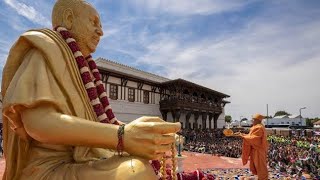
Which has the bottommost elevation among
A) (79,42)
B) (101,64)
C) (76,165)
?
A: (76,165)

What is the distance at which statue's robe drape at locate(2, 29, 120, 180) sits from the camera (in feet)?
5.21

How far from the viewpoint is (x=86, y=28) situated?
6.95ft

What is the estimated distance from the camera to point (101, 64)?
20.5m

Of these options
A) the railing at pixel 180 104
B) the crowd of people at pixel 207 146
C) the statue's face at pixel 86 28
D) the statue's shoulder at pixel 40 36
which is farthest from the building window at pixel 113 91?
the statue's shoulder at pixel 40 36

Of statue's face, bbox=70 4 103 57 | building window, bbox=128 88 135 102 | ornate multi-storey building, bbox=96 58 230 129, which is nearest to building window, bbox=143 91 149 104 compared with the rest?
ornate multi-storey building, bbox=96 58 230 129

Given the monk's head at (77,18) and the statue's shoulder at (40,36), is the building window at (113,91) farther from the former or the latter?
the statue's shoulder at (40,36)

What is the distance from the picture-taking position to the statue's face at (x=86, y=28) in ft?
6.90

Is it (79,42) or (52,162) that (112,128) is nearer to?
(52,162)

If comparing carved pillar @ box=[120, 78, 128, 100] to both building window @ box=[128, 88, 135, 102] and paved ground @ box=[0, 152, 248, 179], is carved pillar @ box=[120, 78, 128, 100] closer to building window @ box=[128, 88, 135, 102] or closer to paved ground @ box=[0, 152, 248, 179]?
building window @ box=[128, 88, 135, 102]

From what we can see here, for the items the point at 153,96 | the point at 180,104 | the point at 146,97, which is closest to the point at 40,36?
the point at 146,97

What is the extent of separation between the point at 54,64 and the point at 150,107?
74.5 ft

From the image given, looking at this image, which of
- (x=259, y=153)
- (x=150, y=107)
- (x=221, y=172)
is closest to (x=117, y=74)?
(x=150, y=107)

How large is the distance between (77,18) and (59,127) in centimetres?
92

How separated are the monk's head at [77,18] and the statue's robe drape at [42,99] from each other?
8.0 inches
